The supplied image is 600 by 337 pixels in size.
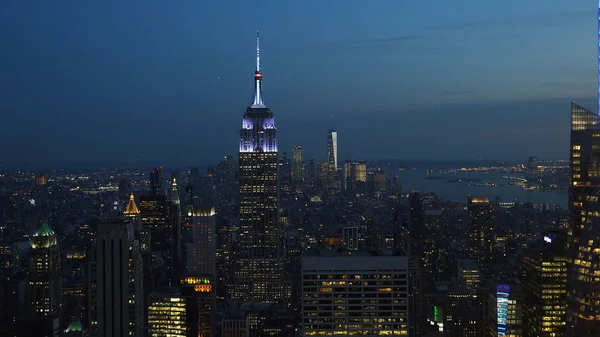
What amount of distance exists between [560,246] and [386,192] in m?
18.5

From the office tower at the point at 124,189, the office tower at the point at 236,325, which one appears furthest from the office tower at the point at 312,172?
the office tower at the point at 124,189

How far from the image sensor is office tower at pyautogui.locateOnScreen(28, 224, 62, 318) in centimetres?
2908

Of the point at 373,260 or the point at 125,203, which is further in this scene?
the point at 125,203

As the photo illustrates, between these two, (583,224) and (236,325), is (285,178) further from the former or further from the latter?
(583,224)

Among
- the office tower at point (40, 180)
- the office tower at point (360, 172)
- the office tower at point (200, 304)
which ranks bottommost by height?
the office tower at point (200, 304)

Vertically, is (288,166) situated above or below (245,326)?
above

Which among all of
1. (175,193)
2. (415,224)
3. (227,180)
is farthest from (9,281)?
(415,224)

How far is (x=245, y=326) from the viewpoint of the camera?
31.4 metres

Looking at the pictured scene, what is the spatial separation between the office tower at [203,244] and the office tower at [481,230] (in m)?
11.9

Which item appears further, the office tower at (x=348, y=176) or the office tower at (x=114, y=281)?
the office tower at (x=348, y=176)

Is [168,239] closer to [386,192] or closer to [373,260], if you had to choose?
[386,192]

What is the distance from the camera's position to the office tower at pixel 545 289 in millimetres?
21812

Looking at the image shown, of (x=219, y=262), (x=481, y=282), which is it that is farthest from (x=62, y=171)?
(x=219, y=262)

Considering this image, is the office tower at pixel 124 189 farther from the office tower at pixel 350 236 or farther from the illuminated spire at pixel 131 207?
the office tower at pixel 350 236
